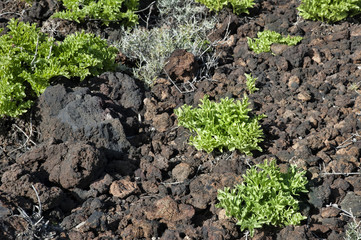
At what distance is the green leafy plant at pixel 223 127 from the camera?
4.03 metres

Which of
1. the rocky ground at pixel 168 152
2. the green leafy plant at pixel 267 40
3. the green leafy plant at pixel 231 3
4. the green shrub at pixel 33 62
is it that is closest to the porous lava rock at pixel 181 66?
the rocky ground at pixel 168 152

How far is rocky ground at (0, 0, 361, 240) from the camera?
3.43m

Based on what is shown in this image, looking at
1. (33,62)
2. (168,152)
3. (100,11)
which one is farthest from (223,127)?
(100,11)

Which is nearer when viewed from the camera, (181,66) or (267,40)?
(181,66)

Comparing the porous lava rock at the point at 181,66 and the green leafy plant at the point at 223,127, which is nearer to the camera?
the green leafy plant at the point at 223,127

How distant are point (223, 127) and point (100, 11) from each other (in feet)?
8.95

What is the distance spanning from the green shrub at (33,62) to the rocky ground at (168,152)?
0.16 meters

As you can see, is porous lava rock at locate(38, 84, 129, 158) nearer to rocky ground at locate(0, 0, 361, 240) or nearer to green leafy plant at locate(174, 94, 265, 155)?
rocky ground at locate(0, 0, 361, 240)

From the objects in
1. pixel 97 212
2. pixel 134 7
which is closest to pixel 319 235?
pixel 97 212

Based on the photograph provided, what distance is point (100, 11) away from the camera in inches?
233

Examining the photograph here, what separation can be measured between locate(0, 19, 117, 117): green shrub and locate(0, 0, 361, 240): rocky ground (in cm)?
16

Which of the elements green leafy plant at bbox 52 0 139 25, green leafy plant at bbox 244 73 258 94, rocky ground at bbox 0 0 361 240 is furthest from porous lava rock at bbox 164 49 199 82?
green leafy plant at bbox 52 0 139 25

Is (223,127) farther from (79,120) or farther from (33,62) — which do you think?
(33,62)

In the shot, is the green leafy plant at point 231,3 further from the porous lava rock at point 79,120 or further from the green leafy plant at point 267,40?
the porous lava rock at point 79,120
